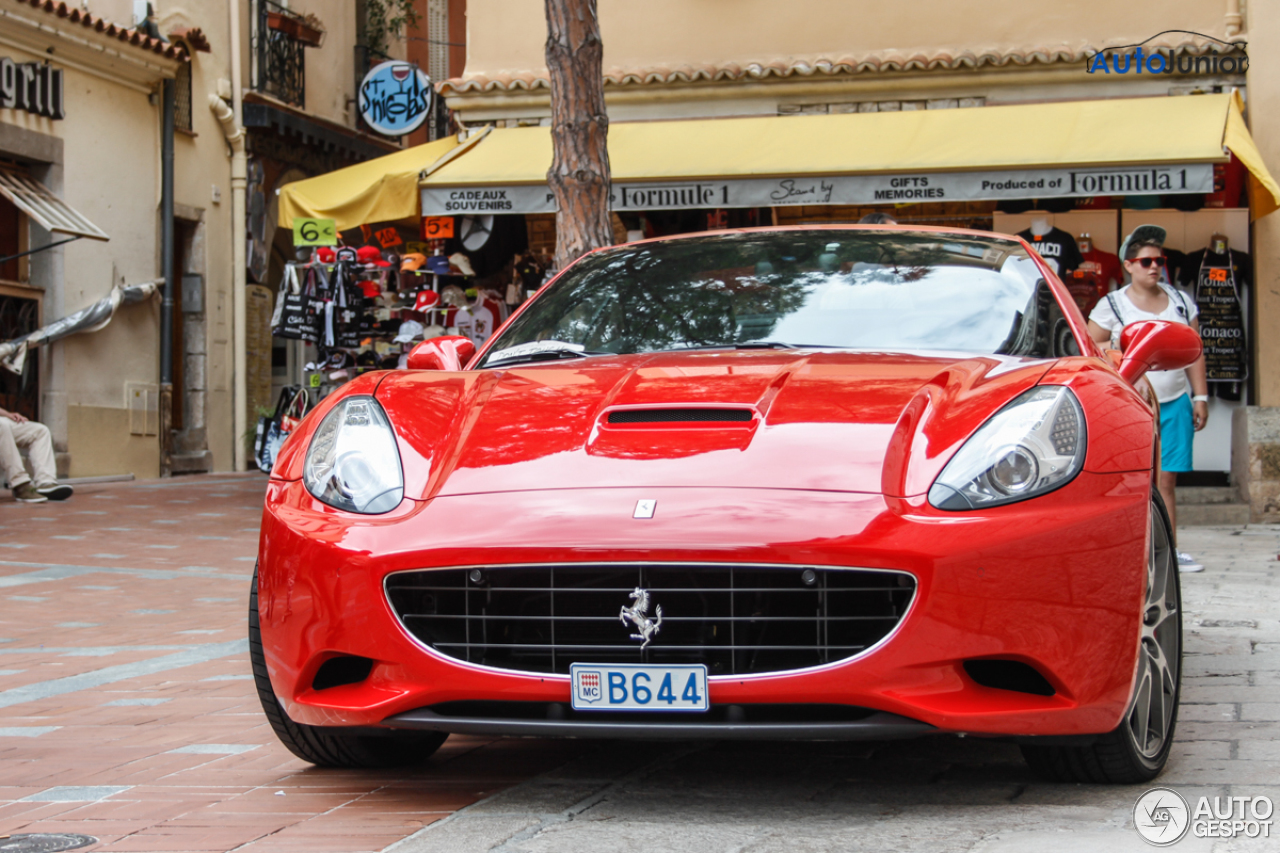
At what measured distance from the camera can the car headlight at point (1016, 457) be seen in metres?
2.89

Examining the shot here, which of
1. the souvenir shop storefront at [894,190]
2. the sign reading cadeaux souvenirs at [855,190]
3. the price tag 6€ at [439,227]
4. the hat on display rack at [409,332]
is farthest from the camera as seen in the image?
the price tag 6€ at [439,227]

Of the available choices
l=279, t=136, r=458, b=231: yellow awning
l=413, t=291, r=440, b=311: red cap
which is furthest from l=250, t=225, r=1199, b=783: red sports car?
l=413, t=291, r=440, b=311: red cap

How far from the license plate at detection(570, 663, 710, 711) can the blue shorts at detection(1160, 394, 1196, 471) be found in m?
5.84

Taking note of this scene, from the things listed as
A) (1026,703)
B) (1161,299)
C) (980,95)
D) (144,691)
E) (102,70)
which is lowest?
(144,691)

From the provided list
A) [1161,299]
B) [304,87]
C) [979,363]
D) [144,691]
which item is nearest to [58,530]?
[144,691]

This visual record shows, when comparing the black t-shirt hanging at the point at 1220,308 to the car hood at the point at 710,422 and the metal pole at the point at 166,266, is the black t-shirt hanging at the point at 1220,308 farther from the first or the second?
the metal pole at the point at 166,266

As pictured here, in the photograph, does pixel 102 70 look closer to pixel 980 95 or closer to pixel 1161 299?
pixel 980 95

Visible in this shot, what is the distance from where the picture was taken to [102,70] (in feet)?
55.8

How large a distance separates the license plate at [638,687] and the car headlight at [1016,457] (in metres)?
0.57

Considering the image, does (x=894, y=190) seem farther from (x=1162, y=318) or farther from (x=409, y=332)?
(x=409, y=332)

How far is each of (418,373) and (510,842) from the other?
53.9 inches

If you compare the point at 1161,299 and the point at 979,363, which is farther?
the point at 1161,299

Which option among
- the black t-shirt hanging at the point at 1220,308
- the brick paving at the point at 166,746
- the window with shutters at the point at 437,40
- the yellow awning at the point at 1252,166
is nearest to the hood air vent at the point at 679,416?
the brick paving at the point at 166,746

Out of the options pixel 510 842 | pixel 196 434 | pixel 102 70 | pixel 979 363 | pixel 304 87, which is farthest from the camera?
pixel 304 87
